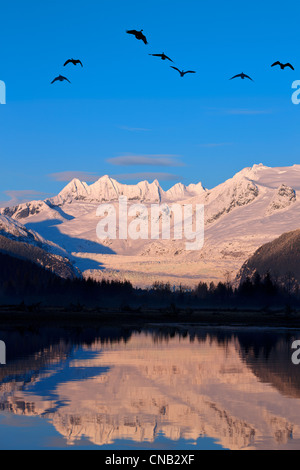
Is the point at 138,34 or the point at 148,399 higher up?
the point at 138,34

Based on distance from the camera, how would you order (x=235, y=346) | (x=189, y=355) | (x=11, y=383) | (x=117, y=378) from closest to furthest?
1. (x=11, y=383)
2. (x=117, y=378)
3. (x=189, y=355)
4. (x=235, y=346)

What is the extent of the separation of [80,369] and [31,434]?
23.3 m

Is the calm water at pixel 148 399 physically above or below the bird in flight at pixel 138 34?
below

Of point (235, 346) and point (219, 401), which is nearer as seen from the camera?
point (219, 401)

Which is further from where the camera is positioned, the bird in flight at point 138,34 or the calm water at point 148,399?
the bird in flight at point 138,34

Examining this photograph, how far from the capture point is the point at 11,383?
49.0 m

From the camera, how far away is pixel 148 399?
44656 mm

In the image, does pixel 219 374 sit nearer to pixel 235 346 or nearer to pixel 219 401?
pixel 219 401

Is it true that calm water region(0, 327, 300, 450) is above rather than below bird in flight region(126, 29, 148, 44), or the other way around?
below

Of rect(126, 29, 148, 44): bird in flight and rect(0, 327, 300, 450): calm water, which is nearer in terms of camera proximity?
rect(0, 327, 300, 450): calm water

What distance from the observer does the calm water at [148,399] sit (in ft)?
111

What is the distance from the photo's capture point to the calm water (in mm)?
33812
